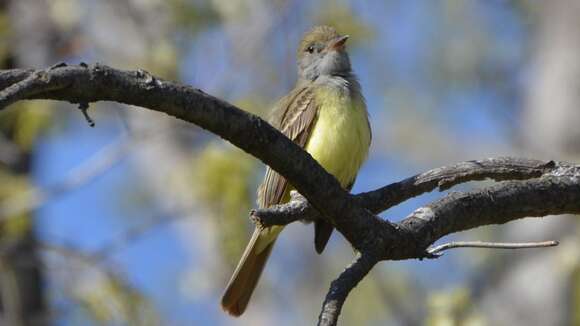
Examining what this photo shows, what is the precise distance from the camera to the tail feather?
5.09 m

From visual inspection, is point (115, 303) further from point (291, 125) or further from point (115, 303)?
point (291, 125)

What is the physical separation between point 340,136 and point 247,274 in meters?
0.88

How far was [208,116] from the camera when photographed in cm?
295

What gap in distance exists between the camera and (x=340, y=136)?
5.44 meters

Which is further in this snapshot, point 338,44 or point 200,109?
point 338,44

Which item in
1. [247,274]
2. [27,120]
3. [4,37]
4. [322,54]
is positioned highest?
[4,37]

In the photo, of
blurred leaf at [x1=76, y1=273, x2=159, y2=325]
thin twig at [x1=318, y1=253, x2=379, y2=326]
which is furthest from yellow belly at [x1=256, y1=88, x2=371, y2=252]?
thin twig at [x1=318, y1=253, x2=379, y2=326]

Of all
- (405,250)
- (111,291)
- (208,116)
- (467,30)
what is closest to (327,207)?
(405,250)

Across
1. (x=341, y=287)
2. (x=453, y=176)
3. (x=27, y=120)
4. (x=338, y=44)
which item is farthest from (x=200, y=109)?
(x=27, y=120)

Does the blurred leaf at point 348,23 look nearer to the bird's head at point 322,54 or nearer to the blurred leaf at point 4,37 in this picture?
the bird's head at point 322,54

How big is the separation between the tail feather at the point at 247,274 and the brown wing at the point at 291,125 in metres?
0.21

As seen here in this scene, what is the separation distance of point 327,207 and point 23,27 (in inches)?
241

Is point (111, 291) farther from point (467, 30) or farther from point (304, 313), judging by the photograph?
point (467, 30)

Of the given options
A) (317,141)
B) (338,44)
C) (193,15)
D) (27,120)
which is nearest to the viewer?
(317,141)
